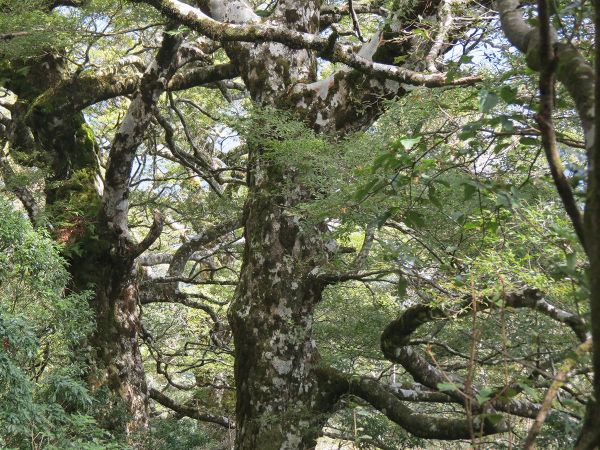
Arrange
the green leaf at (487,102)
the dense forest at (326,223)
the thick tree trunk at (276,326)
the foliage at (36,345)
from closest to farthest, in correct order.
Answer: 1. the green leaf at (487,102)
2. the dense forest at (326,223)
3. the foliage at (36,345)
4. the thick tree trunk at (276,326)

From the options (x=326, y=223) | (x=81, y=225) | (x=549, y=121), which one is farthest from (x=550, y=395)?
(x=81, y=225)

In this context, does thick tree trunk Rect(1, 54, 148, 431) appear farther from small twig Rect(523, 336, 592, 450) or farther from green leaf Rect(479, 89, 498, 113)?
small twig Rect(523, 336, 592, 450)

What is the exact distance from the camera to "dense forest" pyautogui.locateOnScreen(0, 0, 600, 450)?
1.64 meters

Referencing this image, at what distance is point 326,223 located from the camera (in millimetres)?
4551

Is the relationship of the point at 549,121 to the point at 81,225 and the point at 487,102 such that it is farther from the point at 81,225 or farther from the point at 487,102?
the point at 81,225

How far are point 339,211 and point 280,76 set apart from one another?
211 centimetres

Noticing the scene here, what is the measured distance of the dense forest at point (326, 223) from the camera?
1.64m

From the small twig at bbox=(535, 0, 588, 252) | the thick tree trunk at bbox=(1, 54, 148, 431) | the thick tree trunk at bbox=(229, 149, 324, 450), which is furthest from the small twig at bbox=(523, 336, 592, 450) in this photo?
the thick tree trunk at bbox=(1, 54, 148, 431)

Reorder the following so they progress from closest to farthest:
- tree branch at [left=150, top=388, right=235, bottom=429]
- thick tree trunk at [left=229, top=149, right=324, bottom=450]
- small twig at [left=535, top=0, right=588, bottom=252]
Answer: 1. small twig at [left=535, top=0, right=588, bottom=252]
2. thick tree trunk at [left=229, top=149, right=324, bottom=450]
3. tree branch at [left=150, top=388, right=235, bottom=429]

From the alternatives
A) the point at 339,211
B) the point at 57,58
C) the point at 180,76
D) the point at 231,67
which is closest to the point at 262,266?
the point at 339,211

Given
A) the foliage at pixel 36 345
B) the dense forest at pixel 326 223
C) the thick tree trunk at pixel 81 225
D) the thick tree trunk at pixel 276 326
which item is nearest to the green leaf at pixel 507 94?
the dense forest at pixel 326 223

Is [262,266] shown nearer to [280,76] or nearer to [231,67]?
[280,76]

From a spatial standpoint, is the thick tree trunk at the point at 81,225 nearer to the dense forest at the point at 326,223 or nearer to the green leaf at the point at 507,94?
the dense forest at the point at 326,223

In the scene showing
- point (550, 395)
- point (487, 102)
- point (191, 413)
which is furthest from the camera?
point (191, 413)
